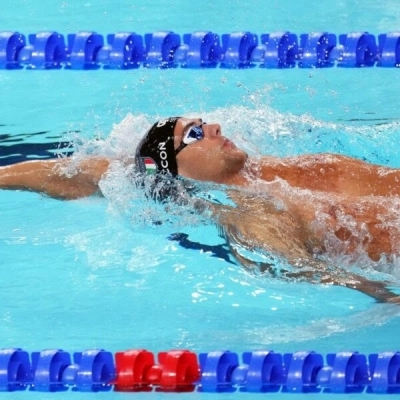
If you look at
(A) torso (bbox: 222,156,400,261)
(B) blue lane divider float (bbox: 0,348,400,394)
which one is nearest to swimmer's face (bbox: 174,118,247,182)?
(A) torso (bbox: 222,156,400,261)

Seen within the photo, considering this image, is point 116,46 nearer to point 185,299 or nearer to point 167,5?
point 167,5

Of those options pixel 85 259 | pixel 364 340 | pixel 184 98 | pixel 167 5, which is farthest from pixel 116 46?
pixel 364 340

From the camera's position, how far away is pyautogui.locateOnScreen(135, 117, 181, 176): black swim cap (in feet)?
12.0

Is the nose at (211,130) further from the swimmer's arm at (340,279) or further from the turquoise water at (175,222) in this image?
the swimmer's arm at (340,279)

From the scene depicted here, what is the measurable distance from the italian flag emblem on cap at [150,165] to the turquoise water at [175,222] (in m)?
0.17

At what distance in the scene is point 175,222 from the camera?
390 centimetres

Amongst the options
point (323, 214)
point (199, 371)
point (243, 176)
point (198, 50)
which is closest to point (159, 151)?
point (243, 176)

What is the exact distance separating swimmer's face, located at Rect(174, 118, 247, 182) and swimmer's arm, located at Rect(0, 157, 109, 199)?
41 cm

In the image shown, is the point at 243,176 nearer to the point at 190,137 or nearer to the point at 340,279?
the point at 190,137

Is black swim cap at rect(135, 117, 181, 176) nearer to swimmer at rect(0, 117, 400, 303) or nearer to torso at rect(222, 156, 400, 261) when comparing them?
swimmer at rect(0, 117, 400, 303)

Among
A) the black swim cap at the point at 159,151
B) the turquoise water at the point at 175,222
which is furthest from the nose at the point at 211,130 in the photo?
the turquoise water at the point at 175,222

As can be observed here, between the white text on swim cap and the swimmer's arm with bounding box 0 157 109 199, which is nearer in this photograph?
the white text on swim cap

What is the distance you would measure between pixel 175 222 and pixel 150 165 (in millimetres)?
307

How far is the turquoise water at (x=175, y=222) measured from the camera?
3414mm
